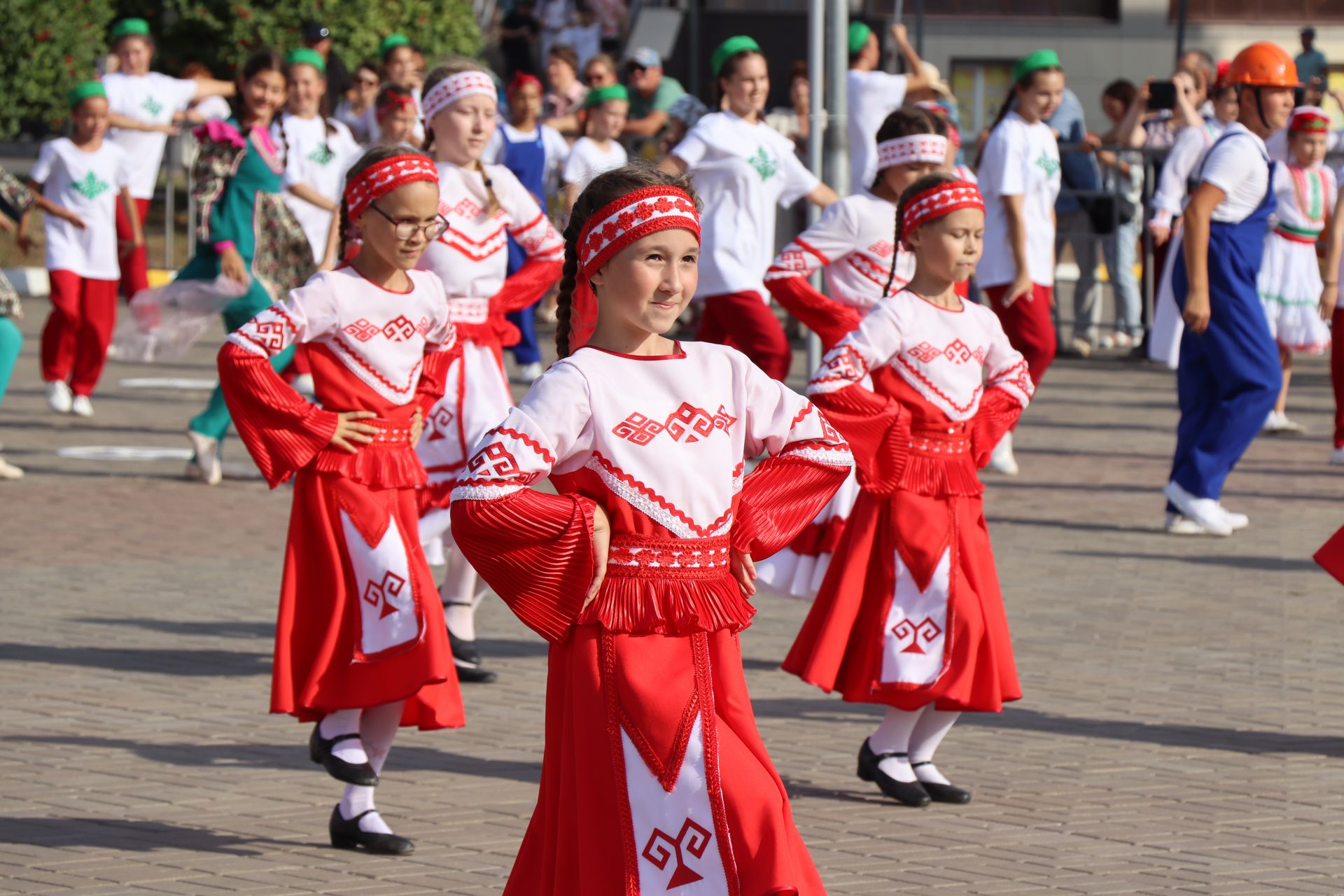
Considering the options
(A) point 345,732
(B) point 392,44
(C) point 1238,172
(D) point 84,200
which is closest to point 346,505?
(A) point 345,732

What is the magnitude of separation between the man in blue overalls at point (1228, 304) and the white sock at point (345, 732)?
5.83 metres

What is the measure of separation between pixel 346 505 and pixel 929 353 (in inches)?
66.9

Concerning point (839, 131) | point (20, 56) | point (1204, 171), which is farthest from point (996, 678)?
point (20, 56)

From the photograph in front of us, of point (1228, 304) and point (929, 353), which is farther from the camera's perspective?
point (1228, 304)

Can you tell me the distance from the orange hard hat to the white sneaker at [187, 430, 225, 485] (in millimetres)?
5695

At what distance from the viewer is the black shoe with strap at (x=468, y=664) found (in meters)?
7.58

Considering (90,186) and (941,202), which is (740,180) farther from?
(90,186)

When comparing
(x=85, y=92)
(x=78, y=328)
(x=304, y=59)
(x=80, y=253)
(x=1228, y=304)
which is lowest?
(x=78, y=328)

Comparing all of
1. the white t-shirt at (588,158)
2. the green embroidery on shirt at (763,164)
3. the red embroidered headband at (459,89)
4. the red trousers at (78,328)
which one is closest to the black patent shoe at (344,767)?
the red embroidered headband at (459,89)

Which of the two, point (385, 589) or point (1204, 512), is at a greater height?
point (385, 589)

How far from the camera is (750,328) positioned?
34.4 feet

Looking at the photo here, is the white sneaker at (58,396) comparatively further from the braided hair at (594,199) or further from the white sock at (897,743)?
the braided hair at (594,199)

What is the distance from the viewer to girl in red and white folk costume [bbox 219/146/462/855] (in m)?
5.62

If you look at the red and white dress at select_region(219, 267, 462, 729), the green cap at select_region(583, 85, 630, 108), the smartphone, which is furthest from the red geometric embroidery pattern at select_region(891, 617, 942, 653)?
the green cap at select_region(583, 85, 630, 108)
